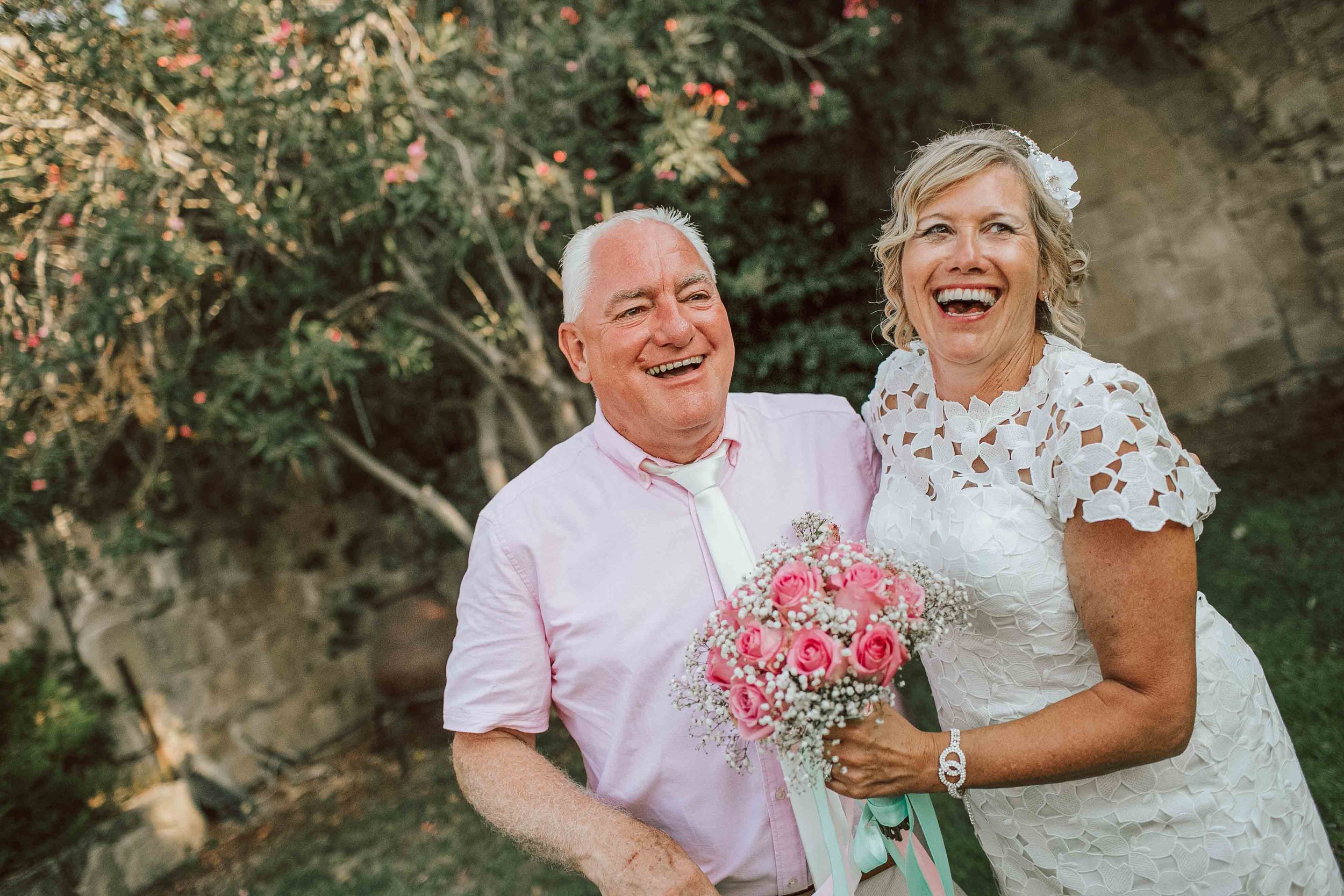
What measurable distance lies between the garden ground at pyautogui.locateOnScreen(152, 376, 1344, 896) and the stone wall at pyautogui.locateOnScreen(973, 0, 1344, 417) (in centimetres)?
66

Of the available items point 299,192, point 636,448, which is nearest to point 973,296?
point 636,448

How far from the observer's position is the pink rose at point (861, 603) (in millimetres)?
1590

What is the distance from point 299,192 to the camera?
4.18 metres

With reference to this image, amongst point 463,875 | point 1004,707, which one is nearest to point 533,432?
point 463,875

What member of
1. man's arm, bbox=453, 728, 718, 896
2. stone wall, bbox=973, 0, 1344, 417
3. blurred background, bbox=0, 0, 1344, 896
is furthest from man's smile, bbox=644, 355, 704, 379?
stone wall, bbox=973, 0, 1344, 417

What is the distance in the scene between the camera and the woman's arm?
5.50 ft

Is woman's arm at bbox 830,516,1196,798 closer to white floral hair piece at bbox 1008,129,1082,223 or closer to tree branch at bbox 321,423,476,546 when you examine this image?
white floral hair piece at bbox 1008,129,1082,223

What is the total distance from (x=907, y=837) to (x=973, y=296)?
1.22 m

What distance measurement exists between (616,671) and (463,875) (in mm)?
3088

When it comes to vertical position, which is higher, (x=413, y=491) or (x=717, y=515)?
(x=413, y=491)

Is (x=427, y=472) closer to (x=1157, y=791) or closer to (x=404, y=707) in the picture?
(x=404, y=707)

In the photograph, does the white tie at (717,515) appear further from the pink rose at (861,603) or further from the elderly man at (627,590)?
the pink rose at (861,603)

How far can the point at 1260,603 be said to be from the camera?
4754 millimetres

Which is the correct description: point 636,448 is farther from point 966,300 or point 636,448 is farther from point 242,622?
point 242,622
